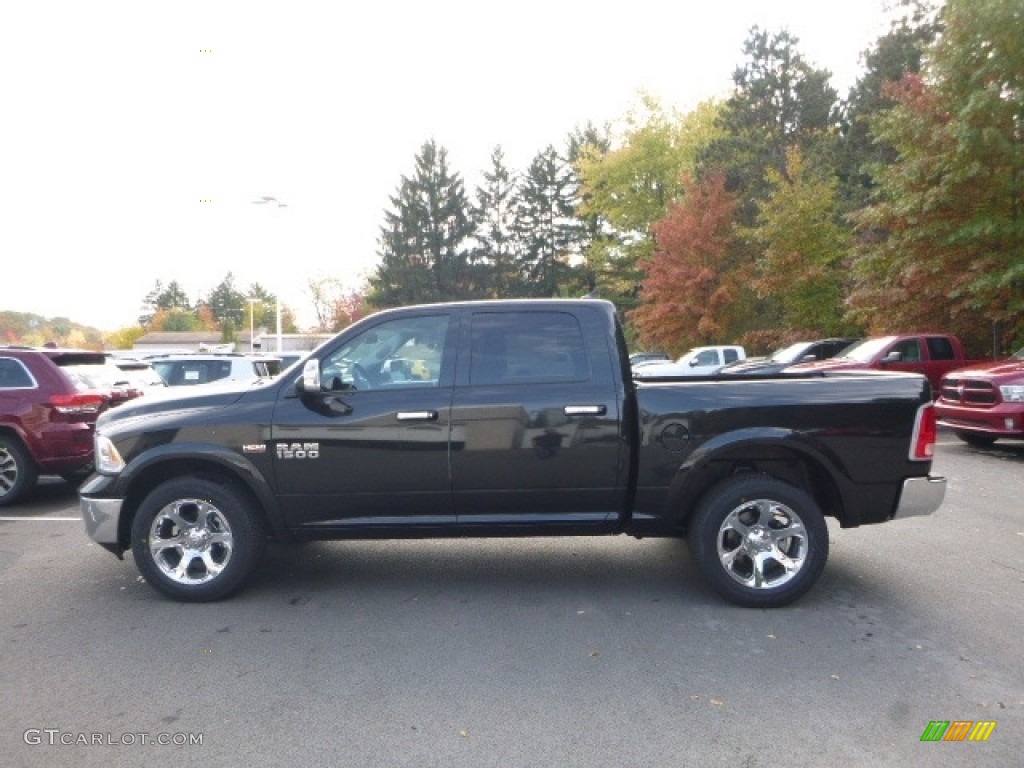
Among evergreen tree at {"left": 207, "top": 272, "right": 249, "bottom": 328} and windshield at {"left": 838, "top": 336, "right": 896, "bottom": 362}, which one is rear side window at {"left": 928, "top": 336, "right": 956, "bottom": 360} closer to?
windshield at {"left": 838, "top": 336, "right": 896, "bottom": 362}

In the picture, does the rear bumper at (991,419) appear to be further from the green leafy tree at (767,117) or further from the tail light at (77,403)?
the green leafy tree at (767,117)

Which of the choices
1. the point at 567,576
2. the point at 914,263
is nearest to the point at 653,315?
the point at 914,263

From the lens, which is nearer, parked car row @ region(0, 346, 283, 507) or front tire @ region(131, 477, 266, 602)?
front tire @ region(131, 477, 266, 602)

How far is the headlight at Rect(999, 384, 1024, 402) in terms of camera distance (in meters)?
10.5

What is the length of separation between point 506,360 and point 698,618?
2.05 metres

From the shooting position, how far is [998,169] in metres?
18.0

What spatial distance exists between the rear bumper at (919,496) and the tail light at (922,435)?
15cm

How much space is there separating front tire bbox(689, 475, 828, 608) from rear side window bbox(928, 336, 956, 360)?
13.7 metres

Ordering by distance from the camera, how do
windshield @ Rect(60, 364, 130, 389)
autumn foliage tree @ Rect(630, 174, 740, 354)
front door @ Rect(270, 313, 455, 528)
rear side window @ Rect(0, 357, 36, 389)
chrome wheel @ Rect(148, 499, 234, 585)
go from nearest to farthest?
front door @ Rect(270, 313, 455, 528)
chrome wheel @ Rect(148, 499, 234, 585)
rear side window @ Rect(0, 357, 36, 389)
windshield @ Rect(60, 364, 130, 389)
autumn foliage tree @ Rect(630, 174, 740, 354)

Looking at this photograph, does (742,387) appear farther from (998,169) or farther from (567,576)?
(998,169)

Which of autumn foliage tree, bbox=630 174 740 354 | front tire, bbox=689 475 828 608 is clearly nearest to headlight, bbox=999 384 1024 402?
front tire, bbox=689 475 828 608

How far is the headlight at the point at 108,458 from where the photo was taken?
5.22m

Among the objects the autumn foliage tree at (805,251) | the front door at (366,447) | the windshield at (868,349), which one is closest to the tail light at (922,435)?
the front door at (366,447)

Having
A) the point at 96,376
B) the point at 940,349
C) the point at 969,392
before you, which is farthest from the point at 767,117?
the point at 96,376
